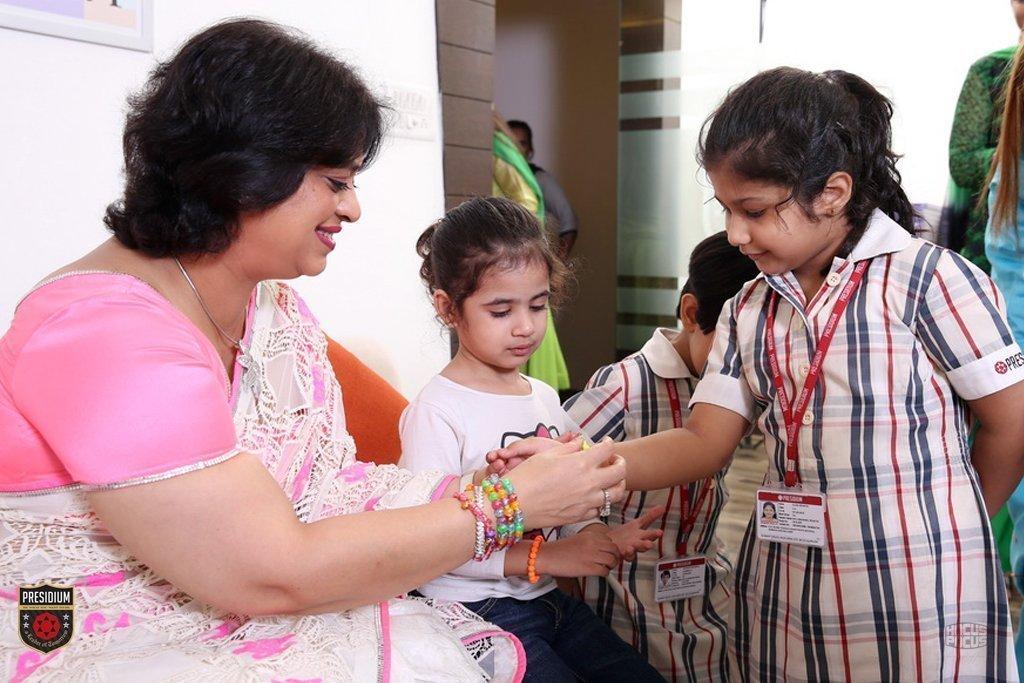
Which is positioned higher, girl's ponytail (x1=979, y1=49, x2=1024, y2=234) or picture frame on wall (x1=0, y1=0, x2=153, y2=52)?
picture frame on wall (x1=0, y1=0, x2=153, y2=52)

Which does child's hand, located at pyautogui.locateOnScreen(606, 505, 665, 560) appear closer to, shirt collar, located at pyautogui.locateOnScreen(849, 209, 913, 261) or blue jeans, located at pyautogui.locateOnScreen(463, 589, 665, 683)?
blue jeans, located at pyautogui.locateOnScreen(463, 589, 665, 683)

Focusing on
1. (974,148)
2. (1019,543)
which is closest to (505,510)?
(1019,543)

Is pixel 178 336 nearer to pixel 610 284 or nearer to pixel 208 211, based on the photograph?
pixel 208 211

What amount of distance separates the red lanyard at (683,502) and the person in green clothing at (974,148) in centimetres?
123

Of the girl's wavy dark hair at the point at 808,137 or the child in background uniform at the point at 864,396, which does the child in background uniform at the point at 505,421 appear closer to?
the child in background uniform at the point at 864,396

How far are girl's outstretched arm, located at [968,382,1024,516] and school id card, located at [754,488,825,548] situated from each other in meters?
0.30

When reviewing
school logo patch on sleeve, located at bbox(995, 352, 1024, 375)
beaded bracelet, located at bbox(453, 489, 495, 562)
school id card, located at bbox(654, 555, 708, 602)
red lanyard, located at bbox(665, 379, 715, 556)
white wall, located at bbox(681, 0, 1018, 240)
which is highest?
white wall, located at bbox(681, 0, 1018, 240)

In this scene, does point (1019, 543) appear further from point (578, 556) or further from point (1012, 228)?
point (578, 556)

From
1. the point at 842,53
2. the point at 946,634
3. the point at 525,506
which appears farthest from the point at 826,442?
the point at 842,53

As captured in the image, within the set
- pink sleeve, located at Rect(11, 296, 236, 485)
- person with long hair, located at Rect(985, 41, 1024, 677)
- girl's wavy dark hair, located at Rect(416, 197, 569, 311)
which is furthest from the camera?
person with long hair, located at Rect(985, 41, 1024, 677)

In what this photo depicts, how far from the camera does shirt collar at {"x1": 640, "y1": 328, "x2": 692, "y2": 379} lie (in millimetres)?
1958

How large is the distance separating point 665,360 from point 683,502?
0.99 ft

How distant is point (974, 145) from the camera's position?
2.84 metres

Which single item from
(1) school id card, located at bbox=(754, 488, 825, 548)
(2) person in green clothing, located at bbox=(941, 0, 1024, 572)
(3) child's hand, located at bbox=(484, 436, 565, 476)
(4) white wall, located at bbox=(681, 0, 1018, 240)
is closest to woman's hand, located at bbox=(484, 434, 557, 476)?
(3) child's hand, located at bbox=(484, 436, 565, 476)
